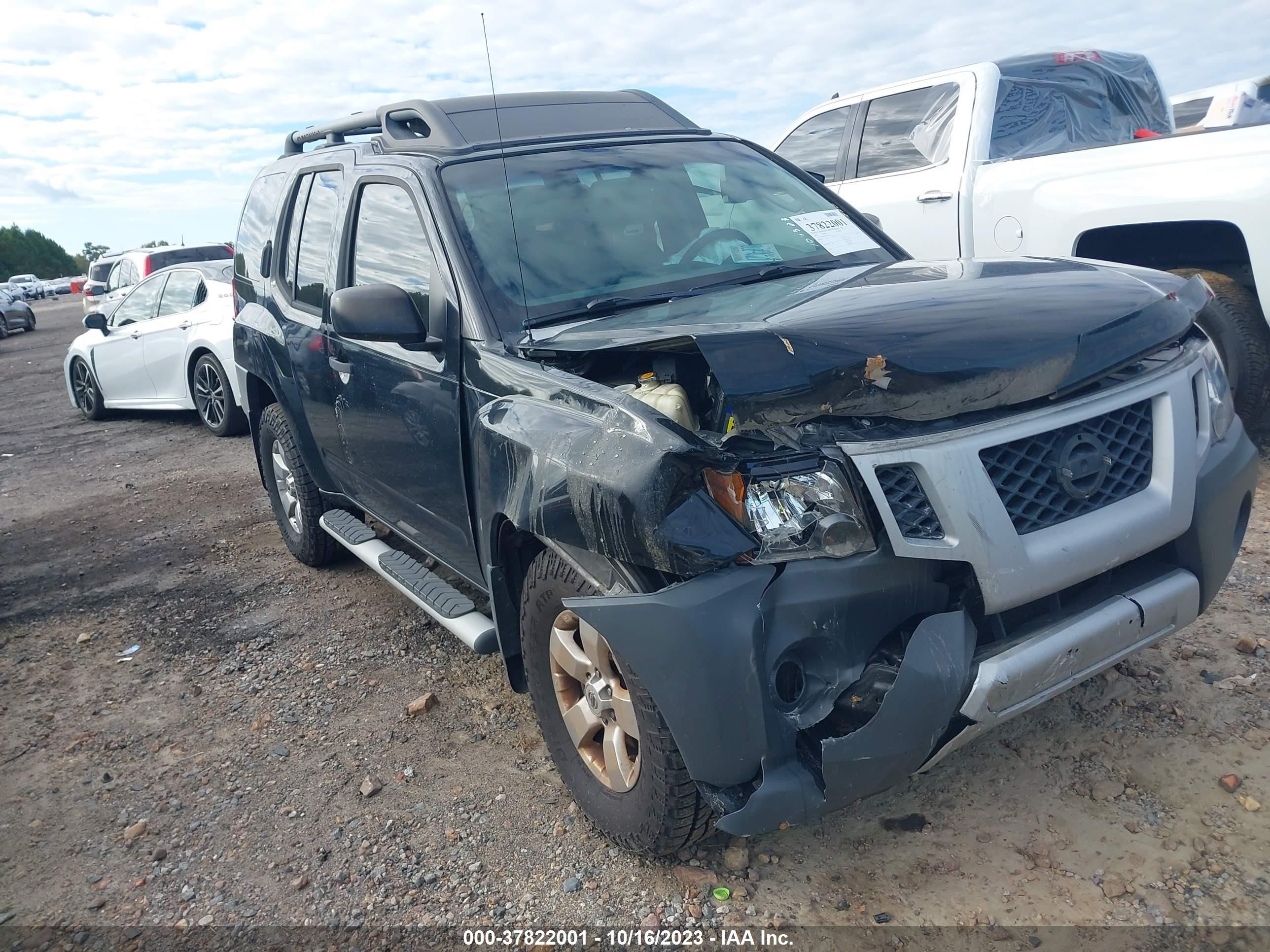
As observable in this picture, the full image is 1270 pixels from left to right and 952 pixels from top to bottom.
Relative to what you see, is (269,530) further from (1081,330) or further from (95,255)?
(95,255)

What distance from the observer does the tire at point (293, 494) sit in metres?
4.77

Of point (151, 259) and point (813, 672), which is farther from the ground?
point (151, 259)

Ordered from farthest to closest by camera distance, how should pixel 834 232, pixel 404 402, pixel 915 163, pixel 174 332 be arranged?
pixel 174 332
pixel 915 163
pixel 834 232
pixel 404 402

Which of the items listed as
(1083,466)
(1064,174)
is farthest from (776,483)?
(1064,174)

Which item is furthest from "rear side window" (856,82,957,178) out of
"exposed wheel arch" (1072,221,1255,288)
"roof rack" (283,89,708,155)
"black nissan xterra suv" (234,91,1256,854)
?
"black nissan xterra suv" (234,91,1256,854)

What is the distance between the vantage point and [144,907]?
8.87 feet

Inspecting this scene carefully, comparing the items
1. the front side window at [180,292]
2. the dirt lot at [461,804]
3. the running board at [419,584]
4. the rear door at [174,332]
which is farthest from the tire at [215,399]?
the running board at [419,584]

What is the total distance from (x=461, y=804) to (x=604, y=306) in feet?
5.23

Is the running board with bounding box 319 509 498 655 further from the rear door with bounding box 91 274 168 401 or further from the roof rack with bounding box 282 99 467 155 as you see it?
the rear door with bounding box 91 274 168 401

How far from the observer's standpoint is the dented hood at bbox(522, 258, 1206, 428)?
2160mm

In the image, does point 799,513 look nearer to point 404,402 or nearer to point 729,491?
point 729,491

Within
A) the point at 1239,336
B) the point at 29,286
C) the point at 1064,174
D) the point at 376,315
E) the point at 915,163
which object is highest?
the point at 915,163

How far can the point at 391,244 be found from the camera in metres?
3.58

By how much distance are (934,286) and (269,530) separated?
→ 14.9ft
